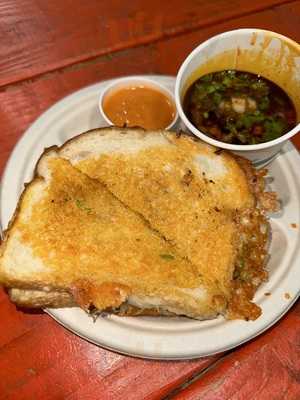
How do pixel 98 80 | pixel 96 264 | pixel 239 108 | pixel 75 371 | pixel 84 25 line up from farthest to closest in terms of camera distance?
pixel 84 25
pixel 98 80
pixel 239 108
pixel 75 371
pixel 96 264

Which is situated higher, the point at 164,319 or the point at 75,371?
the point at 164,319

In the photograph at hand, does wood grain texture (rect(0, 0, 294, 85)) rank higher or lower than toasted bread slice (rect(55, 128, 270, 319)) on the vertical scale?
higher

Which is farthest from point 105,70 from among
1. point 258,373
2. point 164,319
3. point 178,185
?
point 258,373

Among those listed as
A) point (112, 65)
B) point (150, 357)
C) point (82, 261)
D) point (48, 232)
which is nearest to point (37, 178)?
point (48, 232)

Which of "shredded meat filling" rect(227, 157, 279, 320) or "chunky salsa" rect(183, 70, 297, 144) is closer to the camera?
"shredded meat filling" rect(227, 157, 279, 320)

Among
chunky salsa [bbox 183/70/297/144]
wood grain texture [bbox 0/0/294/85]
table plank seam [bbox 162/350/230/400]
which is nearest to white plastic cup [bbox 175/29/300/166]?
chunky salsa [bbox 183/70/297/144]

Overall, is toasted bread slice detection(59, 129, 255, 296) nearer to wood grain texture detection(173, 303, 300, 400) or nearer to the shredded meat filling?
the shredded meat filling

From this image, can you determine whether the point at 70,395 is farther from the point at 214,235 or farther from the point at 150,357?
the point at 214,235

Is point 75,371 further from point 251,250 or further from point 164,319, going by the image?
point 251,250
